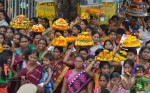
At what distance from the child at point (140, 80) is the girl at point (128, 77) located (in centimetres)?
8

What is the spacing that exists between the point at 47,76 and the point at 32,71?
0.26 meters

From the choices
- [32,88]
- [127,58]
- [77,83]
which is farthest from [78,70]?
[32,88]

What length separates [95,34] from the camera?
39.6 feet

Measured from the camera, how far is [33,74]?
10.1 metres

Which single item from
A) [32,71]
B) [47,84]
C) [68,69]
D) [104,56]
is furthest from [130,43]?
[32,71]

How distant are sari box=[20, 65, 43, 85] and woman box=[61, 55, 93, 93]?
442mm

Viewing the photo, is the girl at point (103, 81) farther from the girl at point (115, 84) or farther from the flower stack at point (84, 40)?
the flower stack at point (84, 40)

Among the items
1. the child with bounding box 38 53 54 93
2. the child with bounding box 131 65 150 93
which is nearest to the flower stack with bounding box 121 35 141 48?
the child with bounding box 131 65 150 93

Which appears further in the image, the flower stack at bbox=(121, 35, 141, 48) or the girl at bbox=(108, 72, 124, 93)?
the flower stack at bbox=(121, 35, 141, 48)

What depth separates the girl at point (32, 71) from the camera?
33.1 feet

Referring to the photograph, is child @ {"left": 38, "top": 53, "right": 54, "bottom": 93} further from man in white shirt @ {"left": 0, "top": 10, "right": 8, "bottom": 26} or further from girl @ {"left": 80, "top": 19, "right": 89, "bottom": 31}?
man in white shirt @ {"left": 0, "top": 10, "right": 8, "bottom": 26}

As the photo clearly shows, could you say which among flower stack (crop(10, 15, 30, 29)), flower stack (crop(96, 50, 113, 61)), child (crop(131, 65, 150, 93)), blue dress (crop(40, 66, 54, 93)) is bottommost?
blue dress (crop(40, 66, 54, 93))

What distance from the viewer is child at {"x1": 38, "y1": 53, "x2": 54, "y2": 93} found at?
10.1m

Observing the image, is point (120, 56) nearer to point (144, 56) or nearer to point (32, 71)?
point (144, 56)
